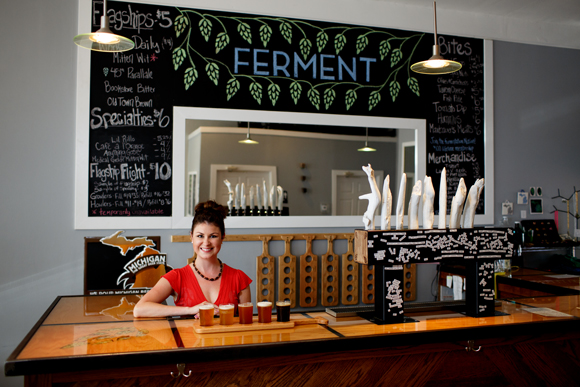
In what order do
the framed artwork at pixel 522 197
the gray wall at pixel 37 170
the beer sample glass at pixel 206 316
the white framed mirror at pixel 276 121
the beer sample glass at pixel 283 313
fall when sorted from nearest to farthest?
the beer sample glass at pixel 206 316 → the beer sample glass at pixel 283 313 → the gray wall at pixel 37 170 → the white framed mirror at pixel 276 121 → the framed artwork at pixel 522 197

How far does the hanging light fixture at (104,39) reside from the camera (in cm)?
250

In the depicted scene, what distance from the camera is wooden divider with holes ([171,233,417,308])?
3.81 metres

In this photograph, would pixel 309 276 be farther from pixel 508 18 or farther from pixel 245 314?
pixel 508 18

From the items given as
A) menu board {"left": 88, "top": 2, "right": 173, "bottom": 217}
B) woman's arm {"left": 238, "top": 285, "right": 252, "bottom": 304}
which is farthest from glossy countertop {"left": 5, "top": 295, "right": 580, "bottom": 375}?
menu board {"left": 88, "top": 2, "right": 173, "bottom": 217}

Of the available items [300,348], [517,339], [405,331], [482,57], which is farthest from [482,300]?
[482,57]

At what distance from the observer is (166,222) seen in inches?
142

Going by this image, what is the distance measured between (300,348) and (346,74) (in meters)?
2.87

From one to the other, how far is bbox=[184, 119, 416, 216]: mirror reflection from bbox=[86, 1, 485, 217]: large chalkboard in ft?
0.54

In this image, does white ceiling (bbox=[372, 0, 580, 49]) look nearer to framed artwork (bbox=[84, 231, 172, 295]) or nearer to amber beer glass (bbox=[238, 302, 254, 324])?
framed artwork (bbox=[84, 231, 172, 295])

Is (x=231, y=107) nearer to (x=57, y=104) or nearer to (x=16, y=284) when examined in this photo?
(x=57, y=104)

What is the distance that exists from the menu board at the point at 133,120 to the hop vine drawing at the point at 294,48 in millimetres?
161

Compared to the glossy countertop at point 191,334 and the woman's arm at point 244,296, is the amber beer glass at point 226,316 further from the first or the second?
the woman's arm at point 244,296

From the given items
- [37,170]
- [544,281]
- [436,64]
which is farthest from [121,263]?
[544,281]

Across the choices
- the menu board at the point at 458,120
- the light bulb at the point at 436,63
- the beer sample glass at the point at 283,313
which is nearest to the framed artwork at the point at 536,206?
the menu board at the point at 458,120
